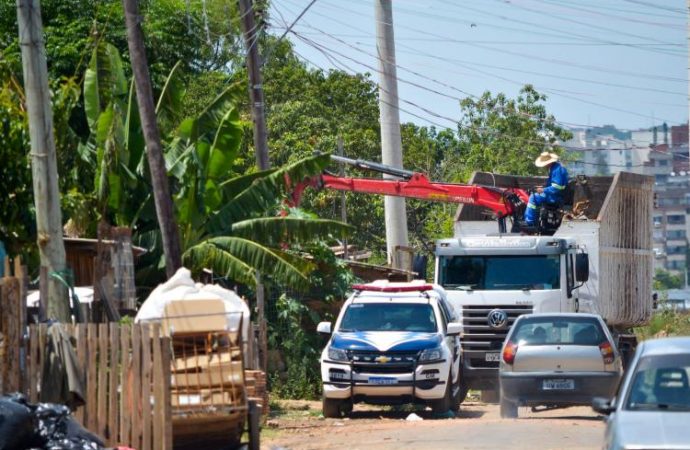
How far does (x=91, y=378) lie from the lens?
45.0 ft

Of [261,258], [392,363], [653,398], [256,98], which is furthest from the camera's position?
[256,98]

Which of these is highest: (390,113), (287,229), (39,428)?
(390,113)

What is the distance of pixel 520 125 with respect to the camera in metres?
51.6

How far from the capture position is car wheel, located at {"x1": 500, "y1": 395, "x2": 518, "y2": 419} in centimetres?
2014

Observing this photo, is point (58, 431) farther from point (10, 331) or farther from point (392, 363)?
point (392, 363)

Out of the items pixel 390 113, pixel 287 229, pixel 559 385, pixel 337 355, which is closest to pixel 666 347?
pixel 559 385

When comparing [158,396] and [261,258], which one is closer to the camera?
[158,396]

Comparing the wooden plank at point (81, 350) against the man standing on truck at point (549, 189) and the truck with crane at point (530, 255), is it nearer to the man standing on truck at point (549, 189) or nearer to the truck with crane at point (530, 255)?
the truck with crane at point (530, 255)

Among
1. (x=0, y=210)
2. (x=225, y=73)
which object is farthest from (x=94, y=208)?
(x=225, y=73)

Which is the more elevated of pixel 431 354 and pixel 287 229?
pixel 287 229

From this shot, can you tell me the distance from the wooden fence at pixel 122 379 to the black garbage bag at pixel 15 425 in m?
1.44

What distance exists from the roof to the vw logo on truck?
39.8ft

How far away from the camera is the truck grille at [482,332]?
24.3 metres

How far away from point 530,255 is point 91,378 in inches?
490
